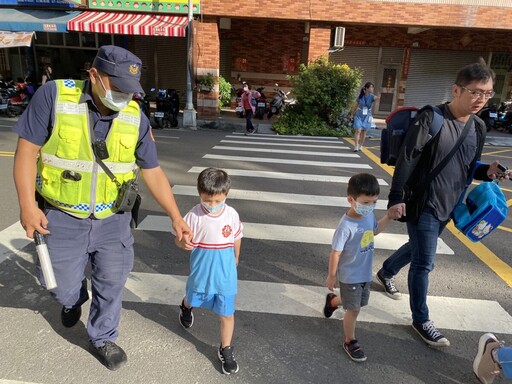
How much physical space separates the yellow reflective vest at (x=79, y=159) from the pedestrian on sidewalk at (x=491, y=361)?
2.56 meters

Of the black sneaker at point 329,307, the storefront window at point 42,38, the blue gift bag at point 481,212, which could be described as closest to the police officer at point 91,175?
the black sneaker at point 329,307

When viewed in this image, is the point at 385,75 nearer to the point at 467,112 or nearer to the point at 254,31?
the point at 254,31

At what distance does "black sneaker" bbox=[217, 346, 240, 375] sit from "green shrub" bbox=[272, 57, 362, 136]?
1163 centimetres

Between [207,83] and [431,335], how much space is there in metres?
13.8

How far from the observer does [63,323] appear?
291cm

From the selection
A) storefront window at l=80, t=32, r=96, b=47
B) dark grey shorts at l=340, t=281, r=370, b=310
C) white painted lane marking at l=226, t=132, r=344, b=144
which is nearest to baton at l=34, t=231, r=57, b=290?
dark grey shorts at l=340, t=281, r=370, b=310

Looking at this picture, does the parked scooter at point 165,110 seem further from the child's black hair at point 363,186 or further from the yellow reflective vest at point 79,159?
the child's black hair at point 363,186

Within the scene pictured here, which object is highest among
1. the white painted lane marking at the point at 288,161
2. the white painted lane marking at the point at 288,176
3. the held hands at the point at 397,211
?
the held hands at the point at 397,211

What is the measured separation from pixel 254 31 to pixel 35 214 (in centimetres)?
1834

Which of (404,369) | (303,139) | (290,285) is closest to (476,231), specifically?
(404,369)

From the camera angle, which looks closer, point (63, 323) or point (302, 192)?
point (63, 323)

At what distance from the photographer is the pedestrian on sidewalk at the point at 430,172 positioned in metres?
2.78

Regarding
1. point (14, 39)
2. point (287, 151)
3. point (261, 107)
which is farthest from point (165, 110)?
point (14, 39)

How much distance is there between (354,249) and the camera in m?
2.74
